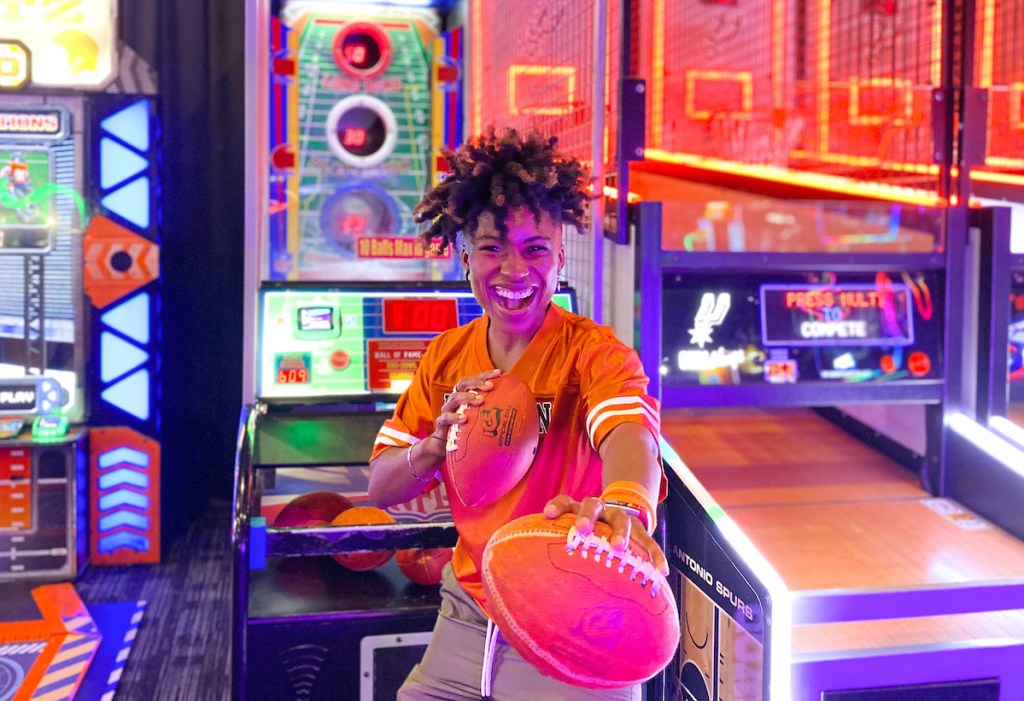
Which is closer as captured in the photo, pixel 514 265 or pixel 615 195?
pixel 514 265

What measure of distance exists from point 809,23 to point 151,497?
4.36 metres

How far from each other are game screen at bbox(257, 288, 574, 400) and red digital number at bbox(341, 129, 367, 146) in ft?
3.54

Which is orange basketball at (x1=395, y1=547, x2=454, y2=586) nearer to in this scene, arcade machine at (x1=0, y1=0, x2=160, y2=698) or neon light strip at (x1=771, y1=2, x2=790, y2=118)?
arcade machine at (x1=0, y1=0, x2=160, y2=698)

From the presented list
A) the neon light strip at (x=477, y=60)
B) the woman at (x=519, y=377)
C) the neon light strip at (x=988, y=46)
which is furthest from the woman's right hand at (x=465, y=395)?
the neon light strip at (x=988, y=46)

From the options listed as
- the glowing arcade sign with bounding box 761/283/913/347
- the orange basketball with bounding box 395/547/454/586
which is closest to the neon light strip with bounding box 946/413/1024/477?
the glowing arcade sign with bounding box 761/283/913/347

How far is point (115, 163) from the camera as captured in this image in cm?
374

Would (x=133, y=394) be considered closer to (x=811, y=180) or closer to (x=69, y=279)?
(x=69, y=279)

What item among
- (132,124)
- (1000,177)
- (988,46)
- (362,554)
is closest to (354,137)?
(132,124)

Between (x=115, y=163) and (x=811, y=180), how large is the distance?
286 cm

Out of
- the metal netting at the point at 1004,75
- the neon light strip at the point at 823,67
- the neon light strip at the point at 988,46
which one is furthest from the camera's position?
the neon light strip at the point at 823,67

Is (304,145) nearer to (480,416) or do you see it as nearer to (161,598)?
(161,598)

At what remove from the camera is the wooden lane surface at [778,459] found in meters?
2.68

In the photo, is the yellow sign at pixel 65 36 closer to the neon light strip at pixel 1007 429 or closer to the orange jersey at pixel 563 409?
the orange jersey at pixel 563 409

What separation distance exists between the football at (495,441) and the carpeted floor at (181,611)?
5.92ft
